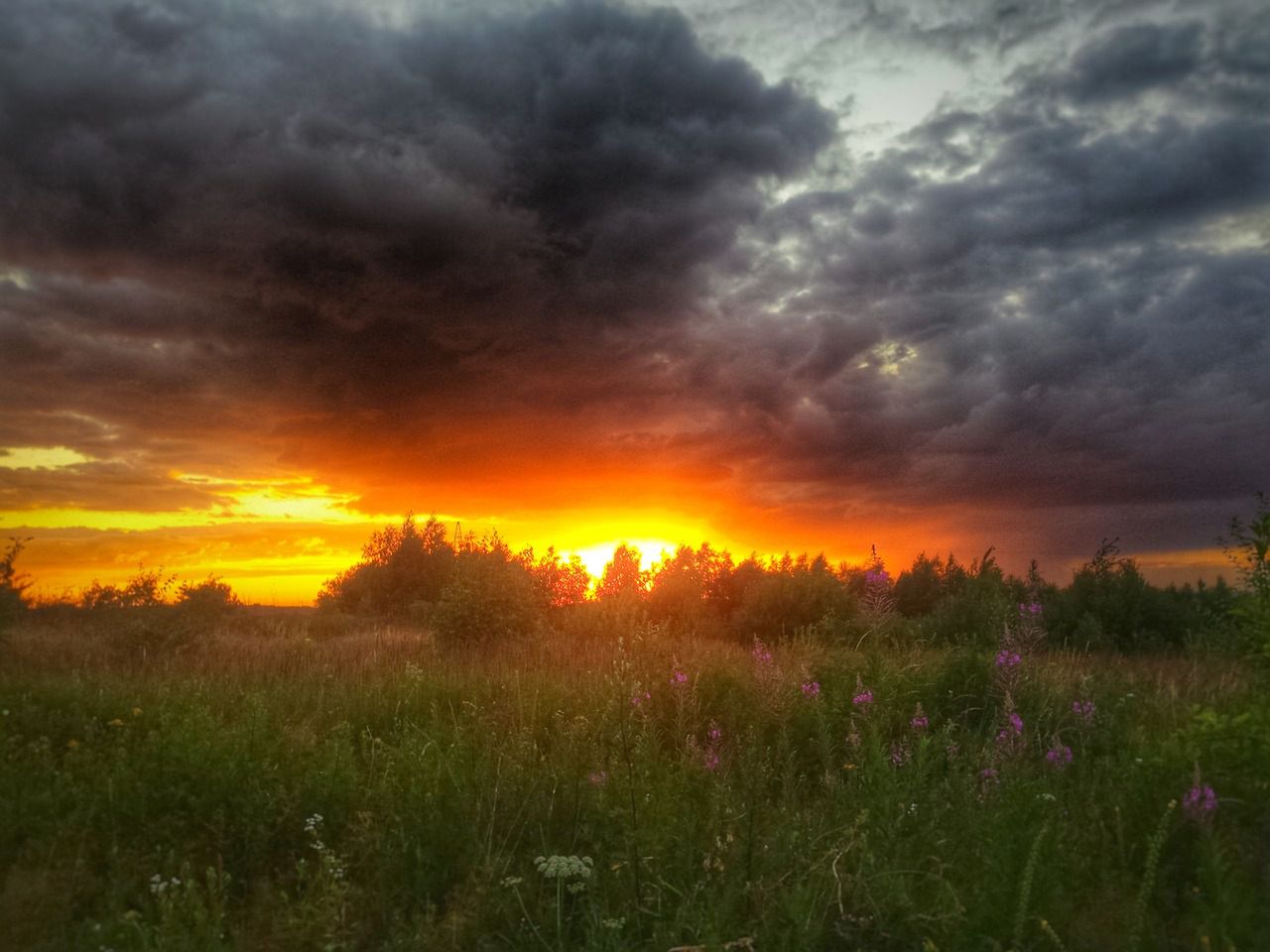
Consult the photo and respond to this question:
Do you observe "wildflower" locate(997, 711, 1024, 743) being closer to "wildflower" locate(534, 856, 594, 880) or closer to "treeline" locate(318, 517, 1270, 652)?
"wildflower" locate(534, 856, 594, 880)

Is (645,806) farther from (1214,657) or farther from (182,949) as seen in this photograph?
(1214,657)

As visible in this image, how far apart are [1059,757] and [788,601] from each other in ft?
40.6

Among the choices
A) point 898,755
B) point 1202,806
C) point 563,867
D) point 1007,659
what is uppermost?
point 1007,659

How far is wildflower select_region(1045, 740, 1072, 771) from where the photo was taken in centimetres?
580

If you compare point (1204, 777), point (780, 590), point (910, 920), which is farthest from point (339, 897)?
point (780, 590)

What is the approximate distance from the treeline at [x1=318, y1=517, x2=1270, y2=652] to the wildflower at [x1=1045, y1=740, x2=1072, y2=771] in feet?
21.5

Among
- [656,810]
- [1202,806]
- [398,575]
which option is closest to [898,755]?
[656,810]

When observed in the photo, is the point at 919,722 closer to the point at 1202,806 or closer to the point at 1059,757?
the point at 1059,757

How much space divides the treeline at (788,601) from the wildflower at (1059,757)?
6565 mm

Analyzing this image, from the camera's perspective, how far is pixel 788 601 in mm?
18234

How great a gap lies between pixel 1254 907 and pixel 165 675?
11356 mm

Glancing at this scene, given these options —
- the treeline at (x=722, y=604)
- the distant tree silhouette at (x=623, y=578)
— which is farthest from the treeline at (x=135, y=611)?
the distant tree silhouette at (x=623, y=578)

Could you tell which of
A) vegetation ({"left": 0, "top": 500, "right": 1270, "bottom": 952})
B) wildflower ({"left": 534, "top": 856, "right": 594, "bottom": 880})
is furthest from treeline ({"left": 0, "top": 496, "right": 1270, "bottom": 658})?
wildflower ({"left": 534, "top": 856, "right": 594, "bottom": 880})

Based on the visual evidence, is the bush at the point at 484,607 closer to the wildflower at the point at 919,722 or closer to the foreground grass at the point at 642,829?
the foreground grass at the point at 642,829
